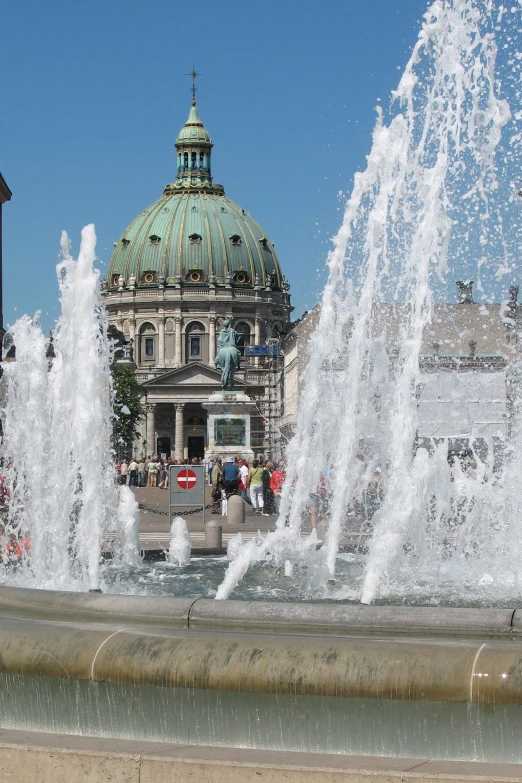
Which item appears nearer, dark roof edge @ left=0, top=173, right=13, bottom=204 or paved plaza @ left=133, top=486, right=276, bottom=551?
paved plaza @ left=133, top=486, right=276, bottom=551

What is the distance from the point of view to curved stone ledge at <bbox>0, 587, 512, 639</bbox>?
→ 7992 millimetres

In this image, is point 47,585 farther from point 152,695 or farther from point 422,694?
point 422,694

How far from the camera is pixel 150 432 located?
445 ft

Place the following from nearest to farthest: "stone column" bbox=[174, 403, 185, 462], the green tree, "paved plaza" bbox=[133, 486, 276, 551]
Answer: "paved plaza" bbox=[133, 486, 276, 551], the green tree, "stone column" bbox=[174, 403, 185, 462]

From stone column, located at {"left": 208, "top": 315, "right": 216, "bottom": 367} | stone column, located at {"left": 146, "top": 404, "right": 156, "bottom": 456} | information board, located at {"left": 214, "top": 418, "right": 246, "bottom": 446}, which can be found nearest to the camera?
information board, located at {"left": 214, "top": 418, "right": 246, "bottom": 446}

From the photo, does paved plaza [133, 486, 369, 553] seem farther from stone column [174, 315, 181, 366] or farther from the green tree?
stone column [174, 315, 181, 366]

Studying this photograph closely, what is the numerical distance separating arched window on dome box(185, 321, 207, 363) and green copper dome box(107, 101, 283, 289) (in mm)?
4670

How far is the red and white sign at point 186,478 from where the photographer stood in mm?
23312

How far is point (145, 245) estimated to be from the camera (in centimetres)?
14850

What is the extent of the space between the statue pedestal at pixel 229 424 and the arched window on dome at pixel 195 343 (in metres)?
97.4

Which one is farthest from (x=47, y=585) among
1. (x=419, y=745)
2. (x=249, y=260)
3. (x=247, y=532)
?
(x=249, y=260)

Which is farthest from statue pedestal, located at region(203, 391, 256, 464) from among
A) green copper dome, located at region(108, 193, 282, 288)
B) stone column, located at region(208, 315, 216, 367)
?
green copper dome, located at region(108, 193, 282, 288)

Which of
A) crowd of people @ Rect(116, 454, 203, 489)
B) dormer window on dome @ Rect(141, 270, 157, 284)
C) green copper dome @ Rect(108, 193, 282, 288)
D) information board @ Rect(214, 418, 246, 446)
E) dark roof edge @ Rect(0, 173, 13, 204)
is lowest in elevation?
crowd of people @ Rect(116, 454, 203, 489)

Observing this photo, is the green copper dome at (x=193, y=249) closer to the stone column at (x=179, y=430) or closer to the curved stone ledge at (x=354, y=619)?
the stone column at (x=179, y=430)
